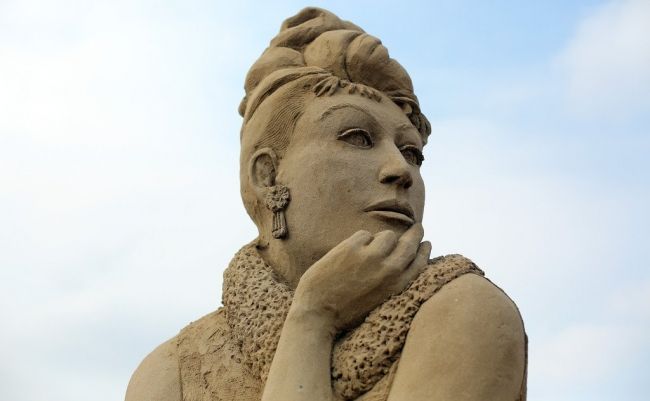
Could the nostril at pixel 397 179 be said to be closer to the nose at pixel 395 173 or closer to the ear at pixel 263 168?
the nose at pixel 395 173

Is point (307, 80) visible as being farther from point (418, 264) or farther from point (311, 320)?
point (311, 320)

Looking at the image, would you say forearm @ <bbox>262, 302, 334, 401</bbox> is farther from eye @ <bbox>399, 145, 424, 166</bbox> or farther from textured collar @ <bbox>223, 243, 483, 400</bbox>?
eye @ <bbox>399, 145, 424, 166</bbox>

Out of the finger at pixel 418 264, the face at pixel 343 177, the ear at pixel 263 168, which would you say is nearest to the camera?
the finger at pixel 418 264

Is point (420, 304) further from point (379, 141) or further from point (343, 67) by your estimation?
point (343, 67)

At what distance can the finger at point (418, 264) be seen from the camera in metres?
7.03

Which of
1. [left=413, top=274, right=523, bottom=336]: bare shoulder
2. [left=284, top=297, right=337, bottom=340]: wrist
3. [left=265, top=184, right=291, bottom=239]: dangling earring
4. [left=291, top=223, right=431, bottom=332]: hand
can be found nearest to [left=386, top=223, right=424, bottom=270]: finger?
[left=291, top=223, right=431, bottom=332]: hand

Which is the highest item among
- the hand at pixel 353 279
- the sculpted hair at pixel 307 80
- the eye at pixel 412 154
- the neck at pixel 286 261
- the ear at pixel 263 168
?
the sculpted hair at pixel 307 80

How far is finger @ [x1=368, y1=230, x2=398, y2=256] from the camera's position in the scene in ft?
22.8

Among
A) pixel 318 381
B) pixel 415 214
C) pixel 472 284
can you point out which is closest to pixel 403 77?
pixel 415 214

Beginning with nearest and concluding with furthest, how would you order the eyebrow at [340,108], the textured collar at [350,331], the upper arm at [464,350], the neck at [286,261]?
1. the upper arm at [464,350]
2. the textured collar at [350,331]
3. the neck at [286,261]
4. the eyebrow at [340,108]

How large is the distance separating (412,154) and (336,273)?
1317 millimetres

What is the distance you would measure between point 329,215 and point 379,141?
0.64 meters

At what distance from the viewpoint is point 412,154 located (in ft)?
26.0

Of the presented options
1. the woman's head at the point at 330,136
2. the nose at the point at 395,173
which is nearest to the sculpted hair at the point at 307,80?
the woman's head at the point at 330,136
